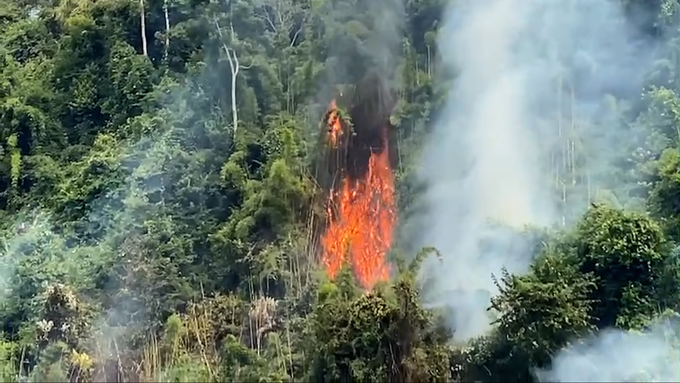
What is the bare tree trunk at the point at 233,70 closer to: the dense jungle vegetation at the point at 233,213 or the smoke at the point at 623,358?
the dense jungle vegetation at the point at 233,213

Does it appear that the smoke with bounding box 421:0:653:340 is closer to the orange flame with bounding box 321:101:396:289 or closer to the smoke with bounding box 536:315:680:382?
the orange flame with bounding box 321:101:396:289

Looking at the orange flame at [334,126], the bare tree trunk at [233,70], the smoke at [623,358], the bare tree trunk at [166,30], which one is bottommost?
the smoke at [623,358]

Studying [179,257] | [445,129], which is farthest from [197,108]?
[445,129]

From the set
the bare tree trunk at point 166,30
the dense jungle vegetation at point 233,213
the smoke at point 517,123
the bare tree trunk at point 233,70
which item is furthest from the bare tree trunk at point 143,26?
the smoke at point 517,123

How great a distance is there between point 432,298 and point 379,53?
435cm

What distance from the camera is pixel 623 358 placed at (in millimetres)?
10859

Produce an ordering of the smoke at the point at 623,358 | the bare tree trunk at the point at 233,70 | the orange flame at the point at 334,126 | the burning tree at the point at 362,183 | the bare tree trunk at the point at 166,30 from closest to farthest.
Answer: the smoke at the point at 623,358 < the burning tree at the point at 362,183 < the orange flame at the point at 334,126 < the bare tree trunk at the point at 233,70 < the bare tree trunk at the point at 166,30

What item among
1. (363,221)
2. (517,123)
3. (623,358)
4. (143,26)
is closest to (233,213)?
(363,221)

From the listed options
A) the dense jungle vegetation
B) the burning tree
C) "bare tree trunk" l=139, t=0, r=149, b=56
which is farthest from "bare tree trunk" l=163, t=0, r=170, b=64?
the burning tree

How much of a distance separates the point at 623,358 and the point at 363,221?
15.9 ft

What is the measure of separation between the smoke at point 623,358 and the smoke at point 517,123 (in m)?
2.27

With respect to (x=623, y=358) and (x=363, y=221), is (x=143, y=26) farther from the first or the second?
(x=623, y=358)

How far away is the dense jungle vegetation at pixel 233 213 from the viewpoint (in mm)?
11375

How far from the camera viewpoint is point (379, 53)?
15.6 m
